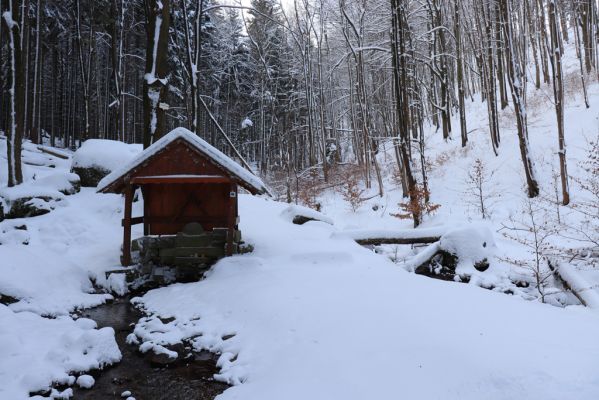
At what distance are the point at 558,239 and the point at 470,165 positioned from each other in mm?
7374

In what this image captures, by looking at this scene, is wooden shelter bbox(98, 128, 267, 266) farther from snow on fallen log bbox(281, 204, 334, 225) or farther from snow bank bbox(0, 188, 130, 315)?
snow on fallen log bbox(281, 204, 334, 225)

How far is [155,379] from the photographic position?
4.55 meters

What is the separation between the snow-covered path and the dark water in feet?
0.84

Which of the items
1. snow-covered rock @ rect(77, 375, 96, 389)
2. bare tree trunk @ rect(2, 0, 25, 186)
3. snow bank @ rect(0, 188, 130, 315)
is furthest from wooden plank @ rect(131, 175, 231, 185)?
bare tree trunk @ rect(2, 0, 25, 186)

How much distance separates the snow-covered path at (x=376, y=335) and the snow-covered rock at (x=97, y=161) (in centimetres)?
796

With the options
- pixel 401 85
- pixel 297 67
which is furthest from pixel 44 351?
pixel 297 67

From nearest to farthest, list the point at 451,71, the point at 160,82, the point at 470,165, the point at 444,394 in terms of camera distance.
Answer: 1. the point at 444,394
2. the point at 160,82
3. the point at 470,165
4. the point at 451,71

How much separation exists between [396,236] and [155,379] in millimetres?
7110

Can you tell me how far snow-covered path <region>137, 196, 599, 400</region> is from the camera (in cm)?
350

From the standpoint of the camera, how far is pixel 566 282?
21.3ft

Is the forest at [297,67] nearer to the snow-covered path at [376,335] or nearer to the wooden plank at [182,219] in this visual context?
the wooden plank at [182,219]

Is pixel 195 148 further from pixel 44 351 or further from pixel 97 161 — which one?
pixel 97 161

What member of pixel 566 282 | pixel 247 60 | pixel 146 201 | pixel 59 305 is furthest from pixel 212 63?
pixel 566 282

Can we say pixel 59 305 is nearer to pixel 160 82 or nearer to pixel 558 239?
pixel 160 82
